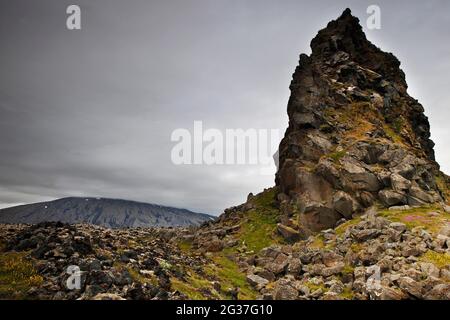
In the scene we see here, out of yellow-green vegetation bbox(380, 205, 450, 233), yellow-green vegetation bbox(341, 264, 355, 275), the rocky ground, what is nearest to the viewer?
the rocky ground

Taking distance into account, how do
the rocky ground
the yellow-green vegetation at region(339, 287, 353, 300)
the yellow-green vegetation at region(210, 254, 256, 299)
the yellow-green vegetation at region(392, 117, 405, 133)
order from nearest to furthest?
the rocky ground
the yellow-green vegetation at region(339, 287, 353, 300)
the yellow-green vegetation at region(210, 254, 256, 299)
the yellow-green vegetation at region(392, 117, 405, 133)

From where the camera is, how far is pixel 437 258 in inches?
1258

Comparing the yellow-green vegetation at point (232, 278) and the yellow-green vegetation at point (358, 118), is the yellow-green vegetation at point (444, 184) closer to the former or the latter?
the yellow-green vegetation at point (358, 118)

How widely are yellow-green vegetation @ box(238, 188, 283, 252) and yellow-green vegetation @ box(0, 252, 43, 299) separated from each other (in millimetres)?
42175

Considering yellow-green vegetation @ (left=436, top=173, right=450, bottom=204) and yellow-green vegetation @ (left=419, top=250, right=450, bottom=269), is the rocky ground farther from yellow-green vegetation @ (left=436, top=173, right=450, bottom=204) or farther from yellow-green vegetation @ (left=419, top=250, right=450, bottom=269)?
yellow-green vegetation @ (left=436, top=173, right=450, bottom=204)

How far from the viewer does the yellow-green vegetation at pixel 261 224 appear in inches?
2408

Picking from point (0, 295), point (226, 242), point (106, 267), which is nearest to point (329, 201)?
point (226, 242)

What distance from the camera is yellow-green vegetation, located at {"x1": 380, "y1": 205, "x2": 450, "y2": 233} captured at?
42.7m

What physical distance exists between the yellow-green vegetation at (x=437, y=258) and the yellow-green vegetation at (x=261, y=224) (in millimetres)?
30201

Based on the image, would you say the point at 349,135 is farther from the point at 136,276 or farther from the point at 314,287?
the point at 136,276

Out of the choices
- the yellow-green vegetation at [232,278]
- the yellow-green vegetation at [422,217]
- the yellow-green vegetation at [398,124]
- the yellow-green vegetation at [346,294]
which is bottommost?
the yellow-green vegetation at [232,278]

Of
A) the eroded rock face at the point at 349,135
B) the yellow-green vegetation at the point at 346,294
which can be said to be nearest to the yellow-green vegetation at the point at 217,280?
the yellow-green vegetation at the point at 346,294

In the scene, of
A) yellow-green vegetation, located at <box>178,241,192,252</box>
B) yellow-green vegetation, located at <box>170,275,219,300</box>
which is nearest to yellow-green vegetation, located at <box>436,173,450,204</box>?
yellow-green vegetation, located at <box>178,241,192,252</box>

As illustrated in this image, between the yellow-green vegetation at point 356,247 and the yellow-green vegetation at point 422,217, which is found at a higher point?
the yellow-green vegetation at point 422,217
